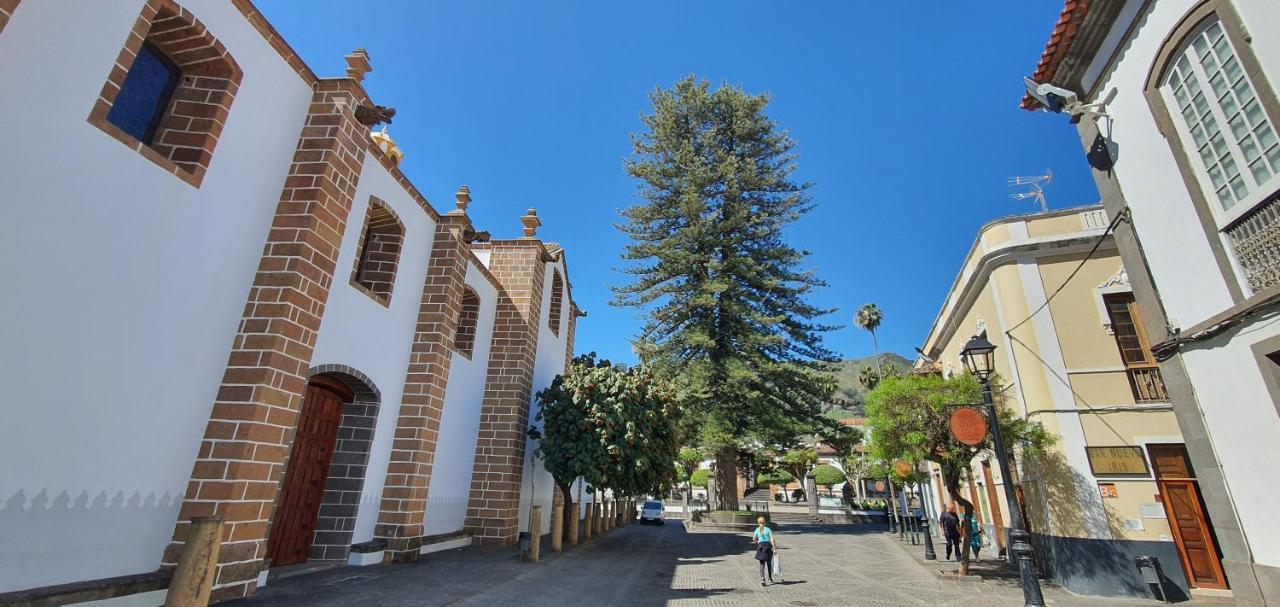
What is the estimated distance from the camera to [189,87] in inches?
234

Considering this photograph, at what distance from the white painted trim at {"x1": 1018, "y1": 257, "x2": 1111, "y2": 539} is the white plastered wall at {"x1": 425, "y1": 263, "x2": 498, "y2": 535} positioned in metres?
12.5

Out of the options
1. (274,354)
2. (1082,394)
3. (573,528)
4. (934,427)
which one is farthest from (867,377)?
(274,354)

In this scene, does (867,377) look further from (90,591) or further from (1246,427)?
(90,591)

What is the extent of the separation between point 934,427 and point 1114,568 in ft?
11.4

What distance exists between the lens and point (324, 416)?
26.8 ft

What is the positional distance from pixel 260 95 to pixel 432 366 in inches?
204

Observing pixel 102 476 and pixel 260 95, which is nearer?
pixel 102 476

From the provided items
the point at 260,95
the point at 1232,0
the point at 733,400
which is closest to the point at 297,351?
the point at 260,95

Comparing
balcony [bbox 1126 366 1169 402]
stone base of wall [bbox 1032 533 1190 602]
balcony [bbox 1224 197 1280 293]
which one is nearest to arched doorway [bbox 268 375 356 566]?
balcony [bbox 1224 197 1280 293]

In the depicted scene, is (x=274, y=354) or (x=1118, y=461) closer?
(x=274, y=354)

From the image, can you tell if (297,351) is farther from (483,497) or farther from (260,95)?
(483,497)

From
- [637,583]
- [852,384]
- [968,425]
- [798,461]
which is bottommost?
[637,583]

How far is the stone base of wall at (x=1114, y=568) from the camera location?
28.2ft

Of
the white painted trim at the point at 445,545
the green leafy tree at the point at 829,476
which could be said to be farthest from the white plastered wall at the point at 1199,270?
the green leafy tree at the point at 829,476
